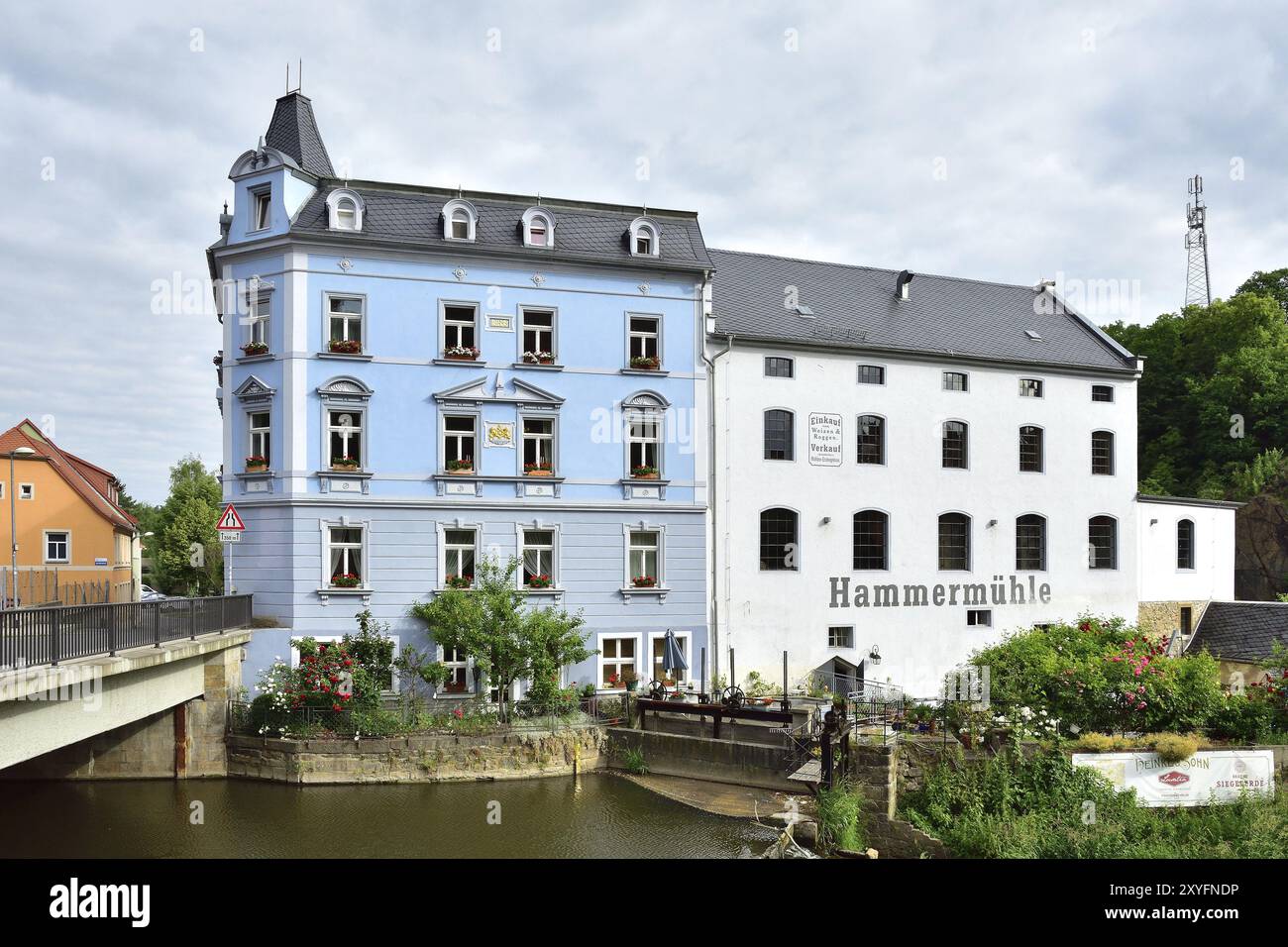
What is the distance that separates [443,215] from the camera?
24328mm

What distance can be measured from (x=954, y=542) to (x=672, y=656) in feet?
35.0

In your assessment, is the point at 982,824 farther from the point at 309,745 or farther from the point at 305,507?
the point at 305,507

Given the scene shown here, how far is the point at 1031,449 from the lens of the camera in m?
30.9

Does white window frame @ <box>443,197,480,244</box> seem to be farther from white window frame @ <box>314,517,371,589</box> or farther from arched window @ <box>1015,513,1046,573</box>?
arched window @ <box>1015,513,1046,573</box>

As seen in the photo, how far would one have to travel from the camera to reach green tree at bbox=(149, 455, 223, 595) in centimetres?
4616

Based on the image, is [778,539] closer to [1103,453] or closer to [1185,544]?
[1103,453]

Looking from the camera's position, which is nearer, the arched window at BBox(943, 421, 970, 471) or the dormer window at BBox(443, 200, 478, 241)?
the dormer window at BBox(443, 200, 478, 241)

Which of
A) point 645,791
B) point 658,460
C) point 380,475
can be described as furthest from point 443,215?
point 645,791

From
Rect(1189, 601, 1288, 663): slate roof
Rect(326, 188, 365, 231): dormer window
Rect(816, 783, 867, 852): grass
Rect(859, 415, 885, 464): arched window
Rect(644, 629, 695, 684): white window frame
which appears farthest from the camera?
Rect(859, 415, 885, 464): arched window

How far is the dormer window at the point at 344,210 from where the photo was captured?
2355 centimetres

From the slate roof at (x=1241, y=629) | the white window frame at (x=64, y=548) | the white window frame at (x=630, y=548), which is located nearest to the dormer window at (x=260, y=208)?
the white window frame at (x=630, y=548)

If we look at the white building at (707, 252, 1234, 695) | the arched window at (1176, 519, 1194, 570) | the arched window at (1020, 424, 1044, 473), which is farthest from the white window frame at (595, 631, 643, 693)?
the arched window at (1176, 519, 1194, 570)

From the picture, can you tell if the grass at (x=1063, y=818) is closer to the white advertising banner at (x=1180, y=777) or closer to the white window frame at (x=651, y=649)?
the white advertising banner at (x=1180, y=777)

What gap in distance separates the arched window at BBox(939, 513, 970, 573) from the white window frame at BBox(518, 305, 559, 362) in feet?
42.6
